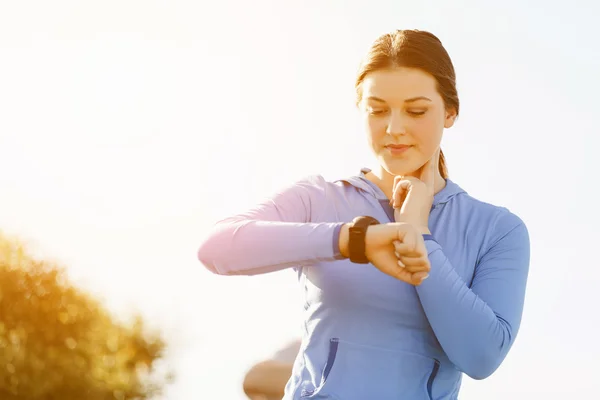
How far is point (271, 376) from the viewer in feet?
14.4

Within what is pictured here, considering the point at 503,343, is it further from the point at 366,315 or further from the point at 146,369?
the point at 146,369

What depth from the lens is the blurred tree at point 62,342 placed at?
73.5 feet

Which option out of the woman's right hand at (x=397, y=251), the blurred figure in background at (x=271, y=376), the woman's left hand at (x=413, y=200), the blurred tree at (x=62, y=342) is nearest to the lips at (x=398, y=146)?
the woman's left hand at (x=413, y=200)

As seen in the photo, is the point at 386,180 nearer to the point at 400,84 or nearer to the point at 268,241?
the point at 400,84

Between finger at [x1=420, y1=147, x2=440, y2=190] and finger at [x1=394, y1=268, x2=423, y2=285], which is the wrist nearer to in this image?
finger at [x1=394, y1=268, x2=423, y2=285]

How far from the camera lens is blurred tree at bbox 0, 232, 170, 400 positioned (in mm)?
22391

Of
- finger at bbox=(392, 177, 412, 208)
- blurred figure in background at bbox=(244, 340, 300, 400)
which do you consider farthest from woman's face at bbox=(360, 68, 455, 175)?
blurred figure in background at bbox=(244, 340, 300, 400)

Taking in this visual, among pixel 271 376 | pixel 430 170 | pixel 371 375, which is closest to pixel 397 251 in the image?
pixel 371 375

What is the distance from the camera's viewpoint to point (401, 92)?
10.7ft

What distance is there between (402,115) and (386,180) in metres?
0.30

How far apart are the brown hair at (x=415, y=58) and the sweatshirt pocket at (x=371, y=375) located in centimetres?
104

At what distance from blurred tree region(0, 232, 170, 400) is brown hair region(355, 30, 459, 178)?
67.4 feet

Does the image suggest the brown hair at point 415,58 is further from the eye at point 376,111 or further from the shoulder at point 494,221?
the shoulder at point 494,221

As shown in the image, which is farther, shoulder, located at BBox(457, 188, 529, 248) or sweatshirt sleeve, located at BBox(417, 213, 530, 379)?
shoulder, located at BBox(457, 188, 529, 248)
